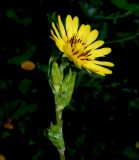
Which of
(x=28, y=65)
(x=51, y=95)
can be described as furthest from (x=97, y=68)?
(x=28, y=65)

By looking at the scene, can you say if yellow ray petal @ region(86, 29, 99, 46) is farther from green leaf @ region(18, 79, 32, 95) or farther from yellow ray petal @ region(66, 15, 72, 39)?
green leaf @ region(18, 79, 32, 95)

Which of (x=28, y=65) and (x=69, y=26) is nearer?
(x=69, y=26)

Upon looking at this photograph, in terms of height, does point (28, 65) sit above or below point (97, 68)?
below

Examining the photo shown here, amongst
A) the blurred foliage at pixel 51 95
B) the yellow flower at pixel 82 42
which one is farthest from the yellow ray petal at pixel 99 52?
the blurred foliage at pixel 51 95

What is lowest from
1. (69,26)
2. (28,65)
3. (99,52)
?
(28,65)

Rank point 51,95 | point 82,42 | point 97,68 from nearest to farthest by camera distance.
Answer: point 97,68, point 82,42, point 51,95

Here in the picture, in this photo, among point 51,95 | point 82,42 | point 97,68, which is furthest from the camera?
point 51,95

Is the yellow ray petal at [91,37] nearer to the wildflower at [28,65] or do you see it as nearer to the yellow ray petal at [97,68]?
the yellow ray petal at [97,68]

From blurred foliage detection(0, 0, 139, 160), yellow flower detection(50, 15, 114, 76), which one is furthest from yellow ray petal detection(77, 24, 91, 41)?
blurred foliage detection(0, 0, 139, 160)

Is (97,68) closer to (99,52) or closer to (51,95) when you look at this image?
(99,52)
